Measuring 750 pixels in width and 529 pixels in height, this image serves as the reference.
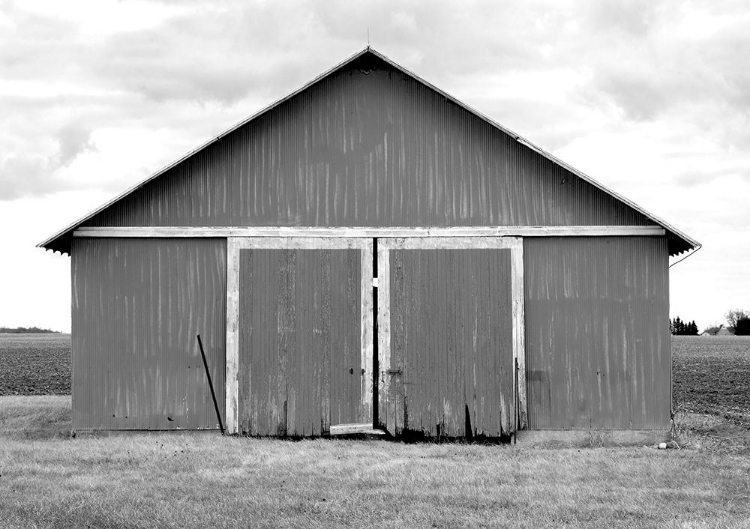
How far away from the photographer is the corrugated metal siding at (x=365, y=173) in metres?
15.6

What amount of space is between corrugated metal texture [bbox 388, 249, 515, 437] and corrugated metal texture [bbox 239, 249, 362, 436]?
0.76m

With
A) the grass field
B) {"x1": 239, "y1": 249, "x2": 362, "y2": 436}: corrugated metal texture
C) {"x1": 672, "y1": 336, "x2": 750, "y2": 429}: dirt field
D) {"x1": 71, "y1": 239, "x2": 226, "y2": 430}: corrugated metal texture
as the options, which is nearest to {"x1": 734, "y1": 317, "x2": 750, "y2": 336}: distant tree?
{"x1": 672, "y1": 336, "x2": 750, "y2": 429}: dirt field

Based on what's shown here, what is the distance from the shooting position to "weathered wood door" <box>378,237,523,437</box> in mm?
15398

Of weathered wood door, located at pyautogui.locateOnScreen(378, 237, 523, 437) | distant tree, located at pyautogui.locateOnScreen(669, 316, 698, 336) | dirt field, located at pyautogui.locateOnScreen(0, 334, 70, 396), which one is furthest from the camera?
distant tree, located at pyautogui.locateOnScreen(669, 316, 698, 336)

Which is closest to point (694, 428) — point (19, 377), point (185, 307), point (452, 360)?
point (452, 360)

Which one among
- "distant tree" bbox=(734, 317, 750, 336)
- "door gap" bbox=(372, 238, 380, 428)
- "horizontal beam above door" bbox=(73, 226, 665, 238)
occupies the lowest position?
"distant tree" bbox=(734, 317, 750, 336)

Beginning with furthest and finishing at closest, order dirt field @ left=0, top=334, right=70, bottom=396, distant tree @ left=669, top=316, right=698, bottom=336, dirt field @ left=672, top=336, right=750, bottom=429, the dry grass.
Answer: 1. distant tree @ left=669, top=316, right=698, bottom=336
2. dirt field @ left=0, top=334, right=70, bottom=396
3. dirt field @ left=672, top=336, right=750, bottom=429
4. the dry grass

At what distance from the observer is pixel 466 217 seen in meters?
15.6

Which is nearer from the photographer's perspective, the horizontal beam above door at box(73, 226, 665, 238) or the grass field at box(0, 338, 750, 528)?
the grass field at box(0, 338, 750, 528)

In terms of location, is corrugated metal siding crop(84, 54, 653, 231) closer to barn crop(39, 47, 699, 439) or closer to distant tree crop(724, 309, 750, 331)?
barn crop(39, 47, 699, 439)

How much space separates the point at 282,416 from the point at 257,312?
1.84m

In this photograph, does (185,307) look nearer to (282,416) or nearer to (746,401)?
(282,416)

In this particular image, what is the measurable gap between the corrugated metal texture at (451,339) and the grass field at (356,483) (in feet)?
2.49

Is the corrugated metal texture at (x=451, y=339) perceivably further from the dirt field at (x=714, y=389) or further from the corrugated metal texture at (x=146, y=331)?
the dirt field at (x=714, y=389)
